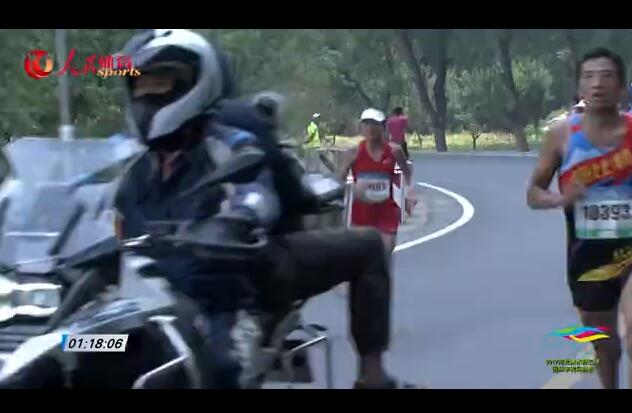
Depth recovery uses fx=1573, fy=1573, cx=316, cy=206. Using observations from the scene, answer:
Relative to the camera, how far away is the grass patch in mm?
4930

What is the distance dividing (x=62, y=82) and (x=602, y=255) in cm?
177

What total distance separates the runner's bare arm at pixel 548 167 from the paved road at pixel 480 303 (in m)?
0.04

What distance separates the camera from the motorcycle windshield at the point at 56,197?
4.64 m

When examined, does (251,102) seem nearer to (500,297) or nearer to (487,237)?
(500,297)

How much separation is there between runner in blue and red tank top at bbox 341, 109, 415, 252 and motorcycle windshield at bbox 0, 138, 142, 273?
30.0 inches

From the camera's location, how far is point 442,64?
15.9 ft

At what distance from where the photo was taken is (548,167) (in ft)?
16.0

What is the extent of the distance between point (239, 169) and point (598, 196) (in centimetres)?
120

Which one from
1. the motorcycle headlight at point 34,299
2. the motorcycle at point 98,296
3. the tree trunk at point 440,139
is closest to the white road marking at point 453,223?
the tree trunk at point 440,139

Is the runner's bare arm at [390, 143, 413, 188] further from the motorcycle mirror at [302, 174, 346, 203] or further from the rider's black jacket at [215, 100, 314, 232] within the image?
the rider's black jacket at [215, 100, 314, 232]

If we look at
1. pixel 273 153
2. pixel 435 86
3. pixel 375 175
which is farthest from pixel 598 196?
pixel 375 175

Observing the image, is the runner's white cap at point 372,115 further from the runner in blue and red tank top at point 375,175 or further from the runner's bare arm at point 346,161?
the runner's bare arm at point 346,161
